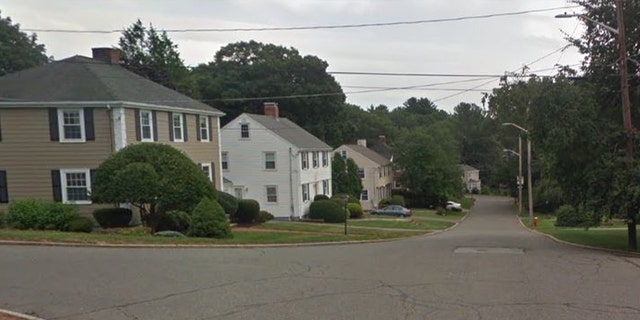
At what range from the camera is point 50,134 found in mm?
23266

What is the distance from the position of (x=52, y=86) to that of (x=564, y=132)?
21087 mm

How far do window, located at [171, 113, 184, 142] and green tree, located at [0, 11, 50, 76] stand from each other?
41339mm

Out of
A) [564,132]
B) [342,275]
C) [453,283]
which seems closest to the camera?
[453,283]

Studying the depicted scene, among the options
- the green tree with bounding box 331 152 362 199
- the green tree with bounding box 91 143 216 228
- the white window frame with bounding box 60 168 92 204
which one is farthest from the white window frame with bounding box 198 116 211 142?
the green tree with bounding box 331 152 362 199

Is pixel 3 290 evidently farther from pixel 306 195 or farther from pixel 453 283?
pixel 306 195

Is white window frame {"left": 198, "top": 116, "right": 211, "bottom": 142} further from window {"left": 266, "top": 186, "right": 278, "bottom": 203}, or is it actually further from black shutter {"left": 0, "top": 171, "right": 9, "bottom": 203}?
window {"left": 266, "top": 186, "right": 278, "bottom": 203}

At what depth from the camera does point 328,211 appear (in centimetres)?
3931

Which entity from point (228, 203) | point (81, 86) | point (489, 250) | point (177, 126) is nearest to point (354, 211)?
point (228, 203)

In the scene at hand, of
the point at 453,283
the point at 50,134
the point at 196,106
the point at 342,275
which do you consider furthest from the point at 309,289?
the point at 196,106

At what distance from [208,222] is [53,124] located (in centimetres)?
937

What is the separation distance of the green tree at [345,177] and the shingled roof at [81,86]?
27120 millimetres

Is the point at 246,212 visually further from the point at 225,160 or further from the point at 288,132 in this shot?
the point at 288,132

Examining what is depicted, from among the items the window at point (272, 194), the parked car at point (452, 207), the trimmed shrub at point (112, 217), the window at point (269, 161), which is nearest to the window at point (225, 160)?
the window at point (269, 161)

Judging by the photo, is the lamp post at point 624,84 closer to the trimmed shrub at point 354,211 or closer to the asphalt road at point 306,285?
the asphalt road at point 306,285
